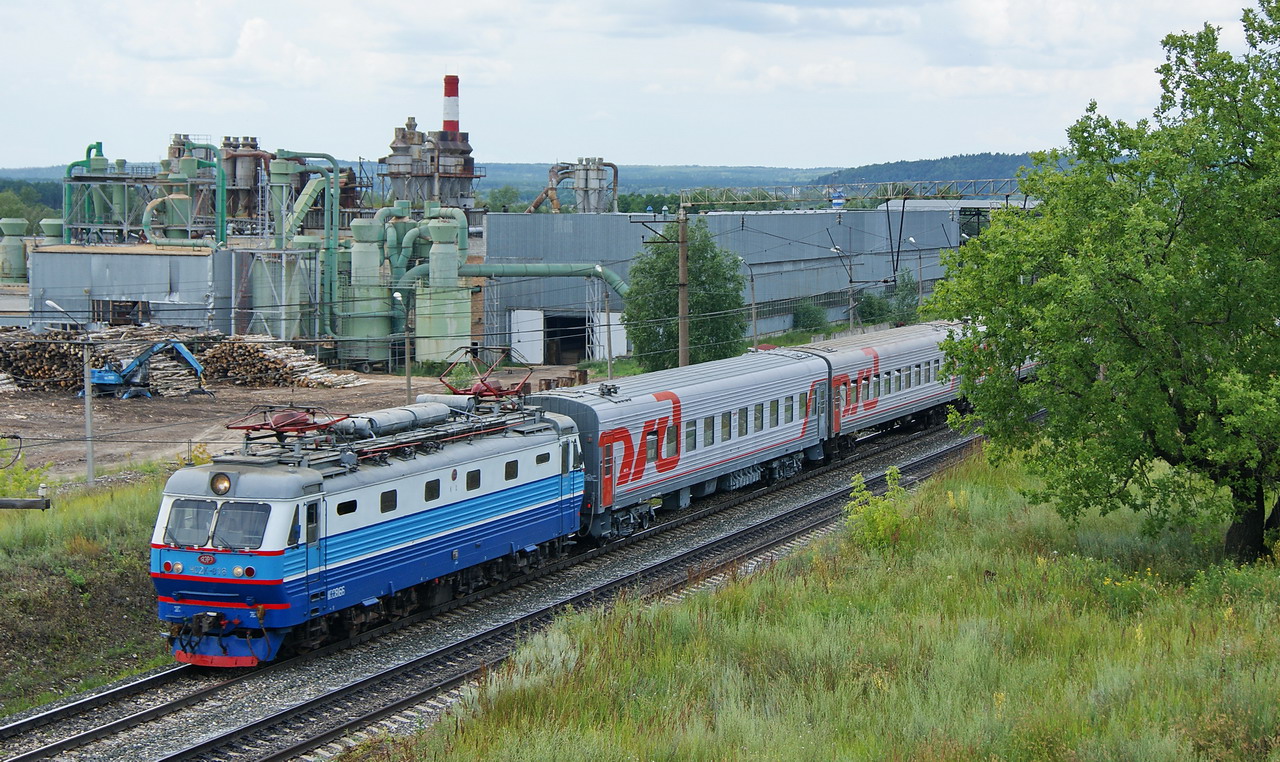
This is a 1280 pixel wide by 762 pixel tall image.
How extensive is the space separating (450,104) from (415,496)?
285 feet

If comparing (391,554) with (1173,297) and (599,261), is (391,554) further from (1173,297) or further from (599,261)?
(599,261)

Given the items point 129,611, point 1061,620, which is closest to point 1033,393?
point 1061,620

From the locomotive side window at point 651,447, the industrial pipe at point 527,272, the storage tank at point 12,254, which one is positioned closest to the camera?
the locomotive side window at point 651,447

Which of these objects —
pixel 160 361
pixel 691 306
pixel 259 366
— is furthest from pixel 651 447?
pixel 259 366

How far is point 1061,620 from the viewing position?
14.9 m

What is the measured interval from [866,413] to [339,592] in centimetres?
1972

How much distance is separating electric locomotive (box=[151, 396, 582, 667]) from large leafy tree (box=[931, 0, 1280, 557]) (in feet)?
27.5

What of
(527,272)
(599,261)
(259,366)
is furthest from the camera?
(599,261)

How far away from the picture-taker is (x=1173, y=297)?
17.2 m

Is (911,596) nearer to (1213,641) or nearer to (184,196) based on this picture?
(1213,641)

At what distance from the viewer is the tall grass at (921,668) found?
10.9m

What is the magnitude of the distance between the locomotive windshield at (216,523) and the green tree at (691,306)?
31.5m

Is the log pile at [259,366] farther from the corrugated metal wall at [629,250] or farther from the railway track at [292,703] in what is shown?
the railway track at [292,703]

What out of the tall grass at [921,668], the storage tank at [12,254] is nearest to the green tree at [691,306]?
the tall grass at [921,668]
